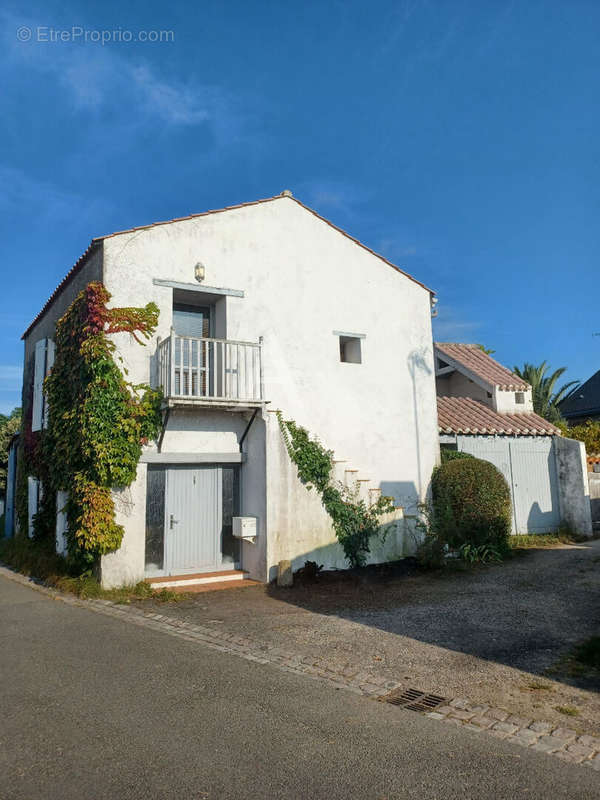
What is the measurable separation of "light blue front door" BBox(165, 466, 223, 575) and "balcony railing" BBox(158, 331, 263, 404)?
149 centimetres

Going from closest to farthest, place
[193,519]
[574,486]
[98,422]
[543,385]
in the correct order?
1. [98,422]
2. [193,519]
3. [574,486]
4. [543,385]

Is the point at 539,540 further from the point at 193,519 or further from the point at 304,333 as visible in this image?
the point at 193,519

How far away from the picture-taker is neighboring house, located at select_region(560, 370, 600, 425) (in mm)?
28359

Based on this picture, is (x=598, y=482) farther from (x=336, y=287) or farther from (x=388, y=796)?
(x=388, y=796)

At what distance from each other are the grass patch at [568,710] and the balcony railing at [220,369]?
6.74 meters

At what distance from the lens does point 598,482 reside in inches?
598

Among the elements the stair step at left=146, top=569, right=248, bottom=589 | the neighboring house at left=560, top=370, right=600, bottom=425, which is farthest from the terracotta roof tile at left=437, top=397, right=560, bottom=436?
the neighboring house at left=560, top=370, right=600, bottom=425

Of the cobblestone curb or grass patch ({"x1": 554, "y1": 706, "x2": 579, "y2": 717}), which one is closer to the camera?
the cobblestone curb

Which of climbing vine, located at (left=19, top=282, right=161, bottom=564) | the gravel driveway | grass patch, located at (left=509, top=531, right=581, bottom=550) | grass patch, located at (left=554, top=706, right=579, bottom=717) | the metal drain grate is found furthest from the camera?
grass patch, located at (left=509, top=531, right=581, bottom=550)

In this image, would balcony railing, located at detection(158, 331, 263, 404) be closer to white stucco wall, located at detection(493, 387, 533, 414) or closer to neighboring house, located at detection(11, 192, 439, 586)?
neighboring house, located at detection(11, 192, 439, 586)

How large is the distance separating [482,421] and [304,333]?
5765mm

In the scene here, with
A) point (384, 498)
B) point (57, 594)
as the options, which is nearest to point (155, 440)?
point (57, 594)

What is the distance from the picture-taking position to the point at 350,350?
1274 centimetres

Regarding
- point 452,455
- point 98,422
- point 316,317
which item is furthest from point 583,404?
point 98,422
